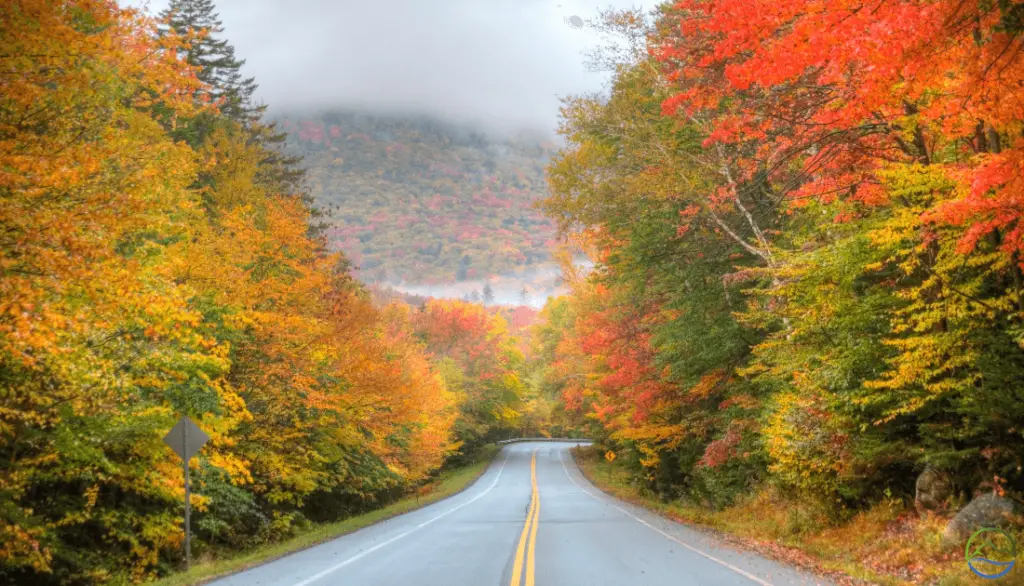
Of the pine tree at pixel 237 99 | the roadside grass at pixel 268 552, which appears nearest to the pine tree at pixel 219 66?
the pine tree at pixel 237 99

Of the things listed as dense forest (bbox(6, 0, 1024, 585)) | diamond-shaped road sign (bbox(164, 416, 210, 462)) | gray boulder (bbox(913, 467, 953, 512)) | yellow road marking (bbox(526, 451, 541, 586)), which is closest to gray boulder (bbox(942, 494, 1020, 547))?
dense forest (bbox(6, 0, 1024, 585))

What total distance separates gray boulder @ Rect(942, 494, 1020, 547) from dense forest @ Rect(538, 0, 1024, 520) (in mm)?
375

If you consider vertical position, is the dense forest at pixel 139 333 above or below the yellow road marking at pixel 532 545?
above

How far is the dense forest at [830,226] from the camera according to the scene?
22.0ft

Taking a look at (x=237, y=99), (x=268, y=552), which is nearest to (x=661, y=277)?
(x=268, y=552)

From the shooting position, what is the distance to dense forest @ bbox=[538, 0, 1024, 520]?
6691 mm

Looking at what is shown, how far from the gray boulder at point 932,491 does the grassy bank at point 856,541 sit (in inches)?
11.9

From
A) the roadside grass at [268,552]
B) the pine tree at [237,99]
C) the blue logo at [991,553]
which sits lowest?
the roadside grass at [268,552]

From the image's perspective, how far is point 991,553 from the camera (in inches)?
324

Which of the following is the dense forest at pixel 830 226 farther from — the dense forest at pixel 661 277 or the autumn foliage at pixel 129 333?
the autumn foliage at pixel 129 333

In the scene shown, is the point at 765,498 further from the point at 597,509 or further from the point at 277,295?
the point at 277,295

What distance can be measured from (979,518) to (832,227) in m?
5.07

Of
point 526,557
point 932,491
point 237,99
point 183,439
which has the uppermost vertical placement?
point 237,99

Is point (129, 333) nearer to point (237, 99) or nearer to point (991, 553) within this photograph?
point (991, 553)
